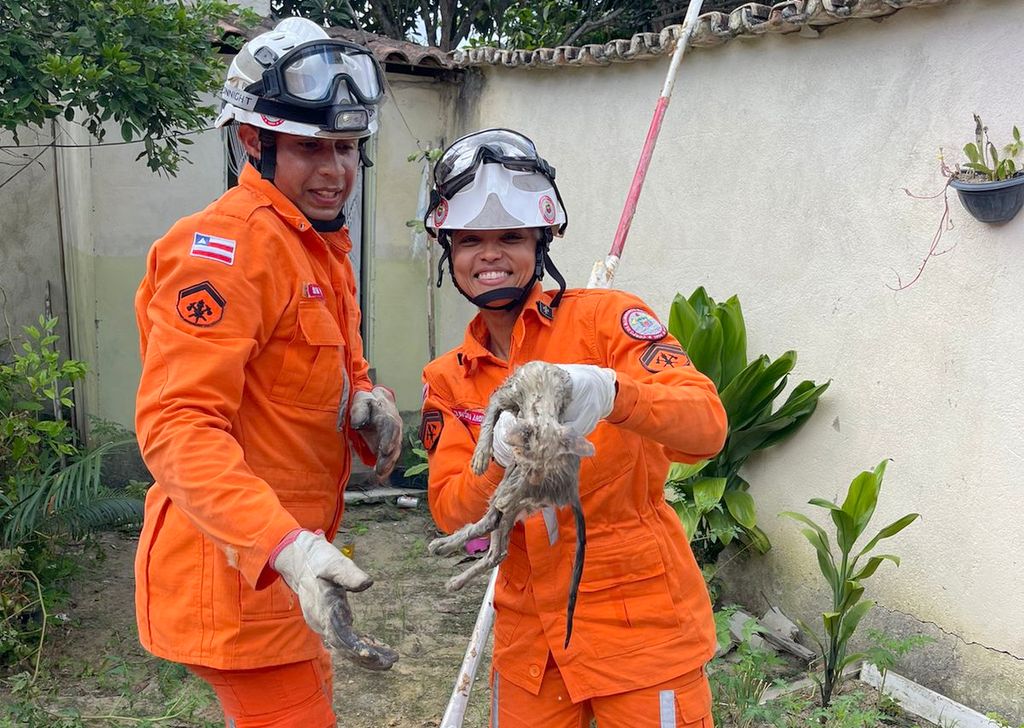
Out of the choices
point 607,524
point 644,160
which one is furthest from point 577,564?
point 644,160

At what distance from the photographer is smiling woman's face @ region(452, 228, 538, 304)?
237 cm

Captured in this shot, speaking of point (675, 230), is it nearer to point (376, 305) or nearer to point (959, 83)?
point (959, 83)

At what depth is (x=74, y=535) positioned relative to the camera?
512 centimetres

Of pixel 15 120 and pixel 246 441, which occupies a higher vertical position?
pixel 15 120

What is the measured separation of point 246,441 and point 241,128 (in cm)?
77

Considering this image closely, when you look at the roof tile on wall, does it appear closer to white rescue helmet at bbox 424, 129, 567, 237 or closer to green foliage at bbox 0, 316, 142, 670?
white rescue helmet at bbox 424, 129, 567, 237

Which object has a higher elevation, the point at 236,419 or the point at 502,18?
the point at 502,18

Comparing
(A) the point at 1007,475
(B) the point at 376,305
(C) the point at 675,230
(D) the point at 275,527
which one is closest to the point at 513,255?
(D) the point at 275,527

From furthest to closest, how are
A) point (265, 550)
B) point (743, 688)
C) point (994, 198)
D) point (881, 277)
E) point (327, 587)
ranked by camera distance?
point (881, 277) < point (743, 688) < point (994, 198) < point (265, 550) < point (327, 587)

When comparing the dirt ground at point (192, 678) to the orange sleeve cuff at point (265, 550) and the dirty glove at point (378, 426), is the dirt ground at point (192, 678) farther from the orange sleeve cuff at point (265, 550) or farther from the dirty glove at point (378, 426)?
the orange sleeve cuff at point (265, 550)

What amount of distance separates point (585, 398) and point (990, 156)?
2.88 m

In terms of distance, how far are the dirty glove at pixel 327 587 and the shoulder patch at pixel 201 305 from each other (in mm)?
507

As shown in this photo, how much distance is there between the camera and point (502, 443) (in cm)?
196

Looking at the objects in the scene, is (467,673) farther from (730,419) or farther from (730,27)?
(730,27)
